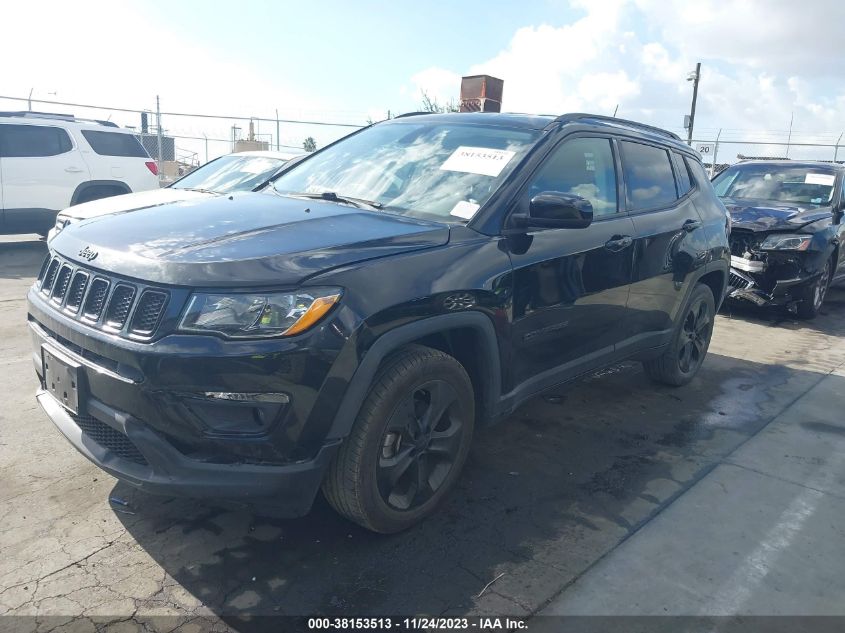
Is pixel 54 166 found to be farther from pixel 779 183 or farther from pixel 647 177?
pixel 779 183

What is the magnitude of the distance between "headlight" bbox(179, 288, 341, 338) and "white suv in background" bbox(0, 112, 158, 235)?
9.51 m

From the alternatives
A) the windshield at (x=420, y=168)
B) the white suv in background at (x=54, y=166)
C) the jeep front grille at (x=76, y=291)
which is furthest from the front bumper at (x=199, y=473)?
the white suv in background at (x=54, y=166)

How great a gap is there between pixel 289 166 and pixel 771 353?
4.92 m

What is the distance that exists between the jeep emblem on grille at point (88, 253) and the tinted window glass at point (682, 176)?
12.5 feet

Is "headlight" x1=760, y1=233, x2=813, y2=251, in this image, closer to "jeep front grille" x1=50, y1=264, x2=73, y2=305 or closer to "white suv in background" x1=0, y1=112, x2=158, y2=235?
"jeep front grille" x1=50, y1=264, x2=73, y2=305

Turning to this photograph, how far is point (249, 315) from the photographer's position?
2.37 metres

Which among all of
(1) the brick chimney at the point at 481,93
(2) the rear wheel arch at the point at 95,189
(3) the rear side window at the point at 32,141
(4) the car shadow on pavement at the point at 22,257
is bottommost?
(4) the car shadow on pavement at the point at 22,257

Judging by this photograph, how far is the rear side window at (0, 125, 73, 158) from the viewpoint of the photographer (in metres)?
10.1

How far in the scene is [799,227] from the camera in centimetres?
755

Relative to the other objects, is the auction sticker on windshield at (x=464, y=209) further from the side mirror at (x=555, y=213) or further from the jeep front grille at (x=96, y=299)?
the jeep front grille at (x=96, y=299)

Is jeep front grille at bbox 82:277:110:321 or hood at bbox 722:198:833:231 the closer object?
jeep front grille at bbox 82:277:110:321

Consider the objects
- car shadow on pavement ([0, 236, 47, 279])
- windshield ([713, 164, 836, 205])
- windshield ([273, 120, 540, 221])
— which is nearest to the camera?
windshield ([273, 120, 540, 221])

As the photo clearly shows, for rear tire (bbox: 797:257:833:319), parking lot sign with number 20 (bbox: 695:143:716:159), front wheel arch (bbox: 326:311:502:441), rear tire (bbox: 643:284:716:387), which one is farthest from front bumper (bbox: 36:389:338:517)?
parking lot sign with number 20 (bbox: 695:143:716:159)

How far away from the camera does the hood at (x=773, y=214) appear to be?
24.9 ft
